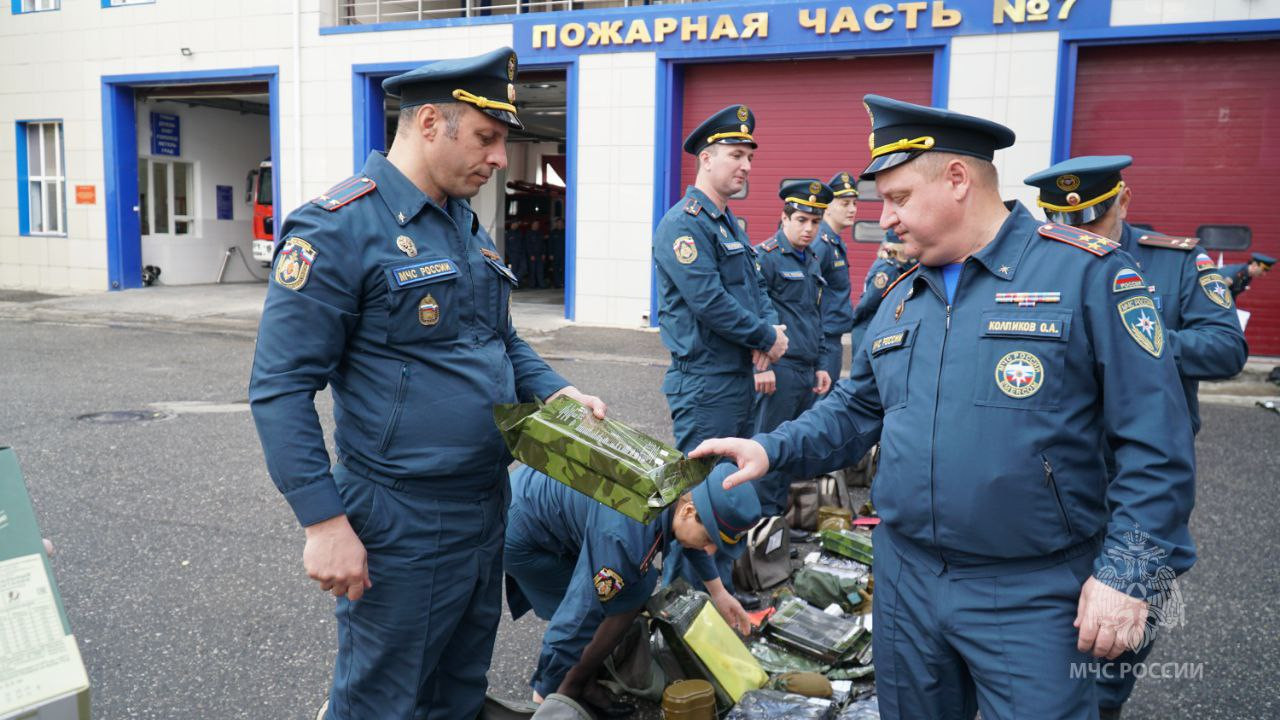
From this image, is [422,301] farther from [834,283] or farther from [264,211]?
[264,211]

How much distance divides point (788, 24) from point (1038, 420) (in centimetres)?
1191

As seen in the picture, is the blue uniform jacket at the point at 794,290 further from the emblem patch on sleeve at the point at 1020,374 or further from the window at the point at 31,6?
the window at the point at 31,6

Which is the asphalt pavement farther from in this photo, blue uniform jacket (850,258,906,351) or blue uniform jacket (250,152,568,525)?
blue uniform jacket (850,258,906,351)

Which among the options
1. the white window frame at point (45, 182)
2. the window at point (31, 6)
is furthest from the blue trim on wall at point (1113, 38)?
the window at point (31, 6)

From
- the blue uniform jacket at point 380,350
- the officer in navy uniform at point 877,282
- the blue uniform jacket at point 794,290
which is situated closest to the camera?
the blue uniform jacket at point 380,350

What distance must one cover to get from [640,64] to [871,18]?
337 cm

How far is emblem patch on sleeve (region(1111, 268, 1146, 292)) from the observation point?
84.3 inches

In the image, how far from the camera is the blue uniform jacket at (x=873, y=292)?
21.0ft

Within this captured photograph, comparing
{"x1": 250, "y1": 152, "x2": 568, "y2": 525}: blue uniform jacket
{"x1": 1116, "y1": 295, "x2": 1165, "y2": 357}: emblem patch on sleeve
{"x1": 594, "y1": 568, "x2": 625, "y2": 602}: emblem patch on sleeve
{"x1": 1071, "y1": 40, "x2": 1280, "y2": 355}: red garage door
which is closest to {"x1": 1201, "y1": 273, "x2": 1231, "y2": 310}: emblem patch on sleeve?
{"x1": 1116, "y1": 295, "x2": 1165, "y2": 357}: emblem patch on sleeve

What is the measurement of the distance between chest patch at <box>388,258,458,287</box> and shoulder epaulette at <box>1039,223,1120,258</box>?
1.55 meters

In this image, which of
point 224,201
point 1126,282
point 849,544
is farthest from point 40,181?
point 1126,282

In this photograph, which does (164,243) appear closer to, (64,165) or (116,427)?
(64,165)

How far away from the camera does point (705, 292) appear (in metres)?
4.80

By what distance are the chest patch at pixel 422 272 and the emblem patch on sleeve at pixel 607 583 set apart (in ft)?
3.97
